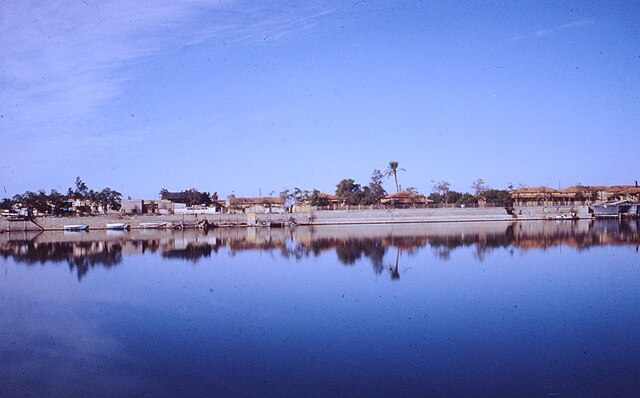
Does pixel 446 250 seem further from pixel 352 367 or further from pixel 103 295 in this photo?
pixel 352 367

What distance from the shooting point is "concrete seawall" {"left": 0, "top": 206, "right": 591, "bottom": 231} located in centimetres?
5506

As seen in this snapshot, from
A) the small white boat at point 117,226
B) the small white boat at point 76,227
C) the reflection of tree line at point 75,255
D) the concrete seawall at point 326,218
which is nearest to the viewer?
the reflection of tree line at point 75,255

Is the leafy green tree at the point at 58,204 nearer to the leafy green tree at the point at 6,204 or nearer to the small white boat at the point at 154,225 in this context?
the leafy green tree at the point at 6,204

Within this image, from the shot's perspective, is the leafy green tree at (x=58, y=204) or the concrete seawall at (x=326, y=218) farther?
the leafy green tree at (x=58, y=204)

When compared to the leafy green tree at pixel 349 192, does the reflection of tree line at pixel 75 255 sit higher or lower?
lower

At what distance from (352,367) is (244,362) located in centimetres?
178

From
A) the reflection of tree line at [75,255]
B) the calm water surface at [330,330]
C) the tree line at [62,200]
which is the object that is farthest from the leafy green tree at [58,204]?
the calm water surface at [330,330]

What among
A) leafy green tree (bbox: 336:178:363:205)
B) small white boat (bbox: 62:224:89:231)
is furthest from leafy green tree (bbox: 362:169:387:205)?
small white boat (bbox: 62:224:89:231)

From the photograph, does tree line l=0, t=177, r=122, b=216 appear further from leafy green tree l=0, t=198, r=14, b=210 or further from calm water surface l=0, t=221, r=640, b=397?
calm water surface l=0, t=221, r=640, b=397

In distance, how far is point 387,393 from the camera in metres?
6.62

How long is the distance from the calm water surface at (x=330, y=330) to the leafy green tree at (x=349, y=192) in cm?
4791

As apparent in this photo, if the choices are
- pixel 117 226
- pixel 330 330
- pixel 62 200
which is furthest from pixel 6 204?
pixel 330 330

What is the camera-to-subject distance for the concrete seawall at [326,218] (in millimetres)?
55062

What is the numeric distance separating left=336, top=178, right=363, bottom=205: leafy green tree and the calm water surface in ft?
157
